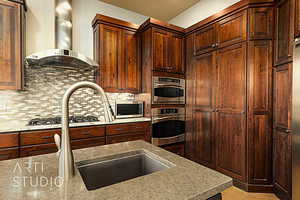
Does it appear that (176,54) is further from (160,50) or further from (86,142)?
(86,142)

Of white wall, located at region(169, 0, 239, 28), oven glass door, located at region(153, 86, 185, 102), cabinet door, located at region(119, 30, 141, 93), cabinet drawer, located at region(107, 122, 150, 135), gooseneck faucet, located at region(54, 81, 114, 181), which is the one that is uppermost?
white wall, located at region(169, 0, 239, 28)

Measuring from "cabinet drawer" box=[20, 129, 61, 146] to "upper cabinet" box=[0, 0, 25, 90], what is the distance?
25.7 inches

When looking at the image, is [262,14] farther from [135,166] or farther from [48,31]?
[48,31]

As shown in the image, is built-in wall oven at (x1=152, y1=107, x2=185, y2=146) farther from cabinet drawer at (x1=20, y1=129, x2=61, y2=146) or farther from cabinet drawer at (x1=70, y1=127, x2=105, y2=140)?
cabinet drawer at (x1=20, y1=129, x2=61, y2=146)

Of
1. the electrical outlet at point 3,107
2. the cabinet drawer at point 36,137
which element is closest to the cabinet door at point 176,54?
the cabinet drawer at point 36,137

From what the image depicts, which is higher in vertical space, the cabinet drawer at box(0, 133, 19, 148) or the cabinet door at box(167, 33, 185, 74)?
the cabinet door at box(167, 33, 185, 74)

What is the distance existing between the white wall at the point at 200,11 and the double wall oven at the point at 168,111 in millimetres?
1325

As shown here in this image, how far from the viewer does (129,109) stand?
2705 millimetres

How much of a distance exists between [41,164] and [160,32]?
247 cm

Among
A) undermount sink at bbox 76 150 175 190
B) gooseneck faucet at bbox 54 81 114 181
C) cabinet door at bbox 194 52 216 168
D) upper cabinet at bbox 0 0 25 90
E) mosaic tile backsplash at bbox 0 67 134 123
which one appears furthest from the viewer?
cabinet door at bbox 194 52 216 168

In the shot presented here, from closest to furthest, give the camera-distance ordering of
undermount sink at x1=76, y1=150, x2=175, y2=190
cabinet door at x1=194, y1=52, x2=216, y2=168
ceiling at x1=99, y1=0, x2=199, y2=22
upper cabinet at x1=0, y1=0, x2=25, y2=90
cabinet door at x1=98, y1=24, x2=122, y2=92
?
undermount sink at x1=76, y1=150, x2=175, y2=190, upper cabinet at x1=0, y1=0, x2=25, y2=90, cabinet door at x1=194, y1=52, x2=216, y2=168, cabinet door at x1=98, y1=24, x2=122, y2=92, ceiling at x1=99, y1=0, x2=199, y2=22

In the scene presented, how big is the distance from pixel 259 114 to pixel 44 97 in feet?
10.3

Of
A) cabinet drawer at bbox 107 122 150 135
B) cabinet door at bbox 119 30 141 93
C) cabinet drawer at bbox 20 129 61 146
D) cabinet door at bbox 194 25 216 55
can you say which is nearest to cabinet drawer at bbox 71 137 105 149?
cabinet drawer at bbox 107 122 150 135

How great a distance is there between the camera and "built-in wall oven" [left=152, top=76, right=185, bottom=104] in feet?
8.30
